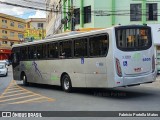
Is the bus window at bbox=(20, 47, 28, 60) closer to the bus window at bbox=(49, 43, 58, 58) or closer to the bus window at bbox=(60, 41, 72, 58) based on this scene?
the bus window at bbox=(49, 43, 58, 58)

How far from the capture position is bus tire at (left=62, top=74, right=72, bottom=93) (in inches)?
684

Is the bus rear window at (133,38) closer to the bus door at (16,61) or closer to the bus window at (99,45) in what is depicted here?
the bus window at (99,45)

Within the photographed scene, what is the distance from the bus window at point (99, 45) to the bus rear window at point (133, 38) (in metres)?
0.58

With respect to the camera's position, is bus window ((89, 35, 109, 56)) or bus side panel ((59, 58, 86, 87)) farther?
bus side panel ((59, 58, 86, 87))

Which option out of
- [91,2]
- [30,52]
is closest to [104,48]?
[30,52]

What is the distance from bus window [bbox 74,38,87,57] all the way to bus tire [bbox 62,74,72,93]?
1539mm

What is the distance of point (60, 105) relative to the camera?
41.9ft

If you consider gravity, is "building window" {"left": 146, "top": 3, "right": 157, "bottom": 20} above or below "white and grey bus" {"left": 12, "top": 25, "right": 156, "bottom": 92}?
above

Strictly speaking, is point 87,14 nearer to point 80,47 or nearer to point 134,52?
point 80,47

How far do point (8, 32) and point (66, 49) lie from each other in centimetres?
8583

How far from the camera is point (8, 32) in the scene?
100625 mm

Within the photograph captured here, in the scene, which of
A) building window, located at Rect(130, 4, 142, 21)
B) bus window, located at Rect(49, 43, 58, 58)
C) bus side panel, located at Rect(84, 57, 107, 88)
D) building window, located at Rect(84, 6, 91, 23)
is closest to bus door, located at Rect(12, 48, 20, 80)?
bus window, located at Rect(49, 43, 58, 58)

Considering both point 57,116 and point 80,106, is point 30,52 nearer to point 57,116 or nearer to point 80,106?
point 80,106

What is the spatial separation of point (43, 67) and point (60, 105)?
25.0 feet
